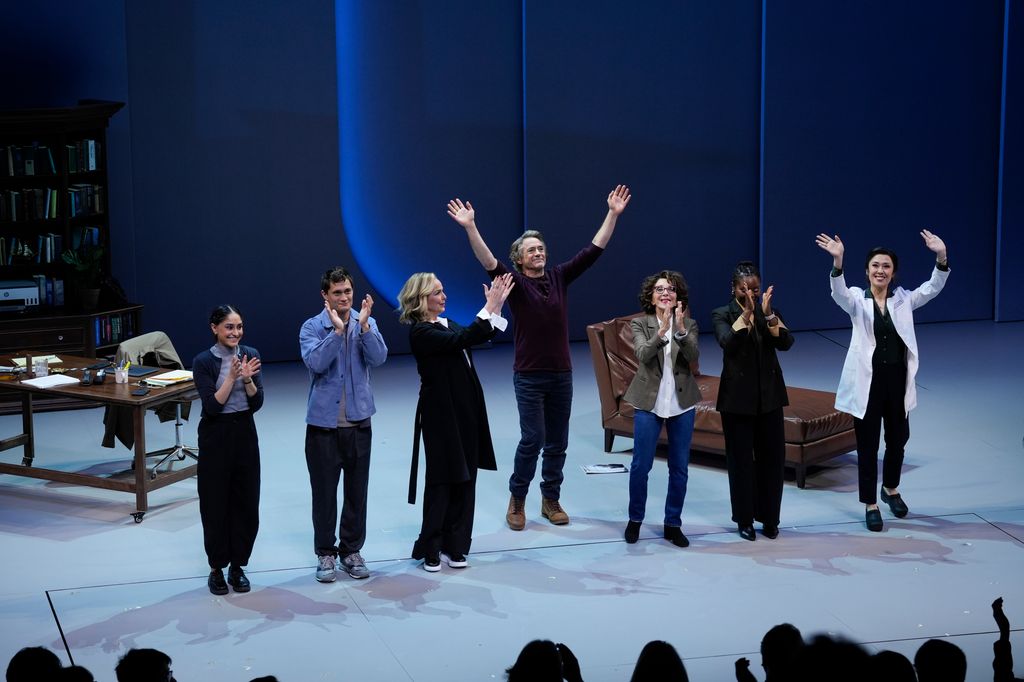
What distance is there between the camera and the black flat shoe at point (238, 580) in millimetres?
5395

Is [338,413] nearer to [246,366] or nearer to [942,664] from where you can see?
[246,366]

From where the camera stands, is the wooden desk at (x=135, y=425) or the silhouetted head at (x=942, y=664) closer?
the silhouetted head at (x=942, y=664)

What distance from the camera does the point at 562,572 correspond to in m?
5.64

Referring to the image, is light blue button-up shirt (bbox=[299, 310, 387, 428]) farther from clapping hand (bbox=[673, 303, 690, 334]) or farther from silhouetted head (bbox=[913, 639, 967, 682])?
silhouetted head (bbox=[913, 639, 967, 682])

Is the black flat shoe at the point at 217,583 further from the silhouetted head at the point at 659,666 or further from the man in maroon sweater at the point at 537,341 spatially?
the silhouetted head at the point at 659,666

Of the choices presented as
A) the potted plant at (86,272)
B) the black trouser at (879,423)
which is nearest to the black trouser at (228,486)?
the black trouser at (879,423)

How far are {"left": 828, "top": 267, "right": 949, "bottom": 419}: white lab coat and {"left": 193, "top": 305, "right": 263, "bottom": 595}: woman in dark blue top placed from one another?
9.15 ft

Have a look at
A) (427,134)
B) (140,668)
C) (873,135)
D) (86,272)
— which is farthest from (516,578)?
(873,135)

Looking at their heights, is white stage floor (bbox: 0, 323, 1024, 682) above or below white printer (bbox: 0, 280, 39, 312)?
below

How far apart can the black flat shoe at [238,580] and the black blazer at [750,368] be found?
2.30m

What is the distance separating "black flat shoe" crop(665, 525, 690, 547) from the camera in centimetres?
596

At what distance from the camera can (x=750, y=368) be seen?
19.4 ft

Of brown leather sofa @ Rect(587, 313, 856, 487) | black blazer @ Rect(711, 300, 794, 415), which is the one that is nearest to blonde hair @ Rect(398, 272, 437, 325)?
black blazer @ Rect(711, 300, 794, 415)

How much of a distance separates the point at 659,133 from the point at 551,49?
129 cm
